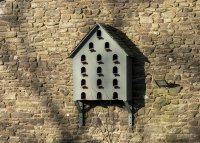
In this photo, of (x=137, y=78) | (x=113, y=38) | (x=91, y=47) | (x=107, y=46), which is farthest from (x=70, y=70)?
(x=137, y=78)

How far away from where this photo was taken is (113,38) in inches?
271

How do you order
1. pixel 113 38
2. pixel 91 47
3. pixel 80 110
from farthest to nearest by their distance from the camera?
pixel 80 110, pixel 91 47, pixel 113 38

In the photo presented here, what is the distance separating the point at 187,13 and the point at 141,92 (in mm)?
1237

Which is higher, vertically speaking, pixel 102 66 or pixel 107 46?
pixel 107 46

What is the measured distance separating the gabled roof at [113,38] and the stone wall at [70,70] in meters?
0.09

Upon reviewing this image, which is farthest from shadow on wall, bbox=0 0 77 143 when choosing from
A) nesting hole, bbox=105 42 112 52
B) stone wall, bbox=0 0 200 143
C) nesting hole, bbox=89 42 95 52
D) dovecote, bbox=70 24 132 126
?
nesting hole, bbox=105 42 112 52

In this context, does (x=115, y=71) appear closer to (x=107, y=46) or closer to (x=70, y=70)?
(x=107, y=46)

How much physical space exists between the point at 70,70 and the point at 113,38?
0.84m

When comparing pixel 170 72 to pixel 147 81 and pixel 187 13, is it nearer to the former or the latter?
pixel 147 81

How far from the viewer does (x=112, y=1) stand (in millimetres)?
7156

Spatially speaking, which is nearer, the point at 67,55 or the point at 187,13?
the point at 187,13

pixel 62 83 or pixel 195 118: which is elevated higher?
pixel 62 83

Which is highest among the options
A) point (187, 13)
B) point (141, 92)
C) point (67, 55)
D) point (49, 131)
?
point (187, 13)

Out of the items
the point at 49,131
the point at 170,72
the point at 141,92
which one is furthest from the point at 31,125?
the point at 170,72
